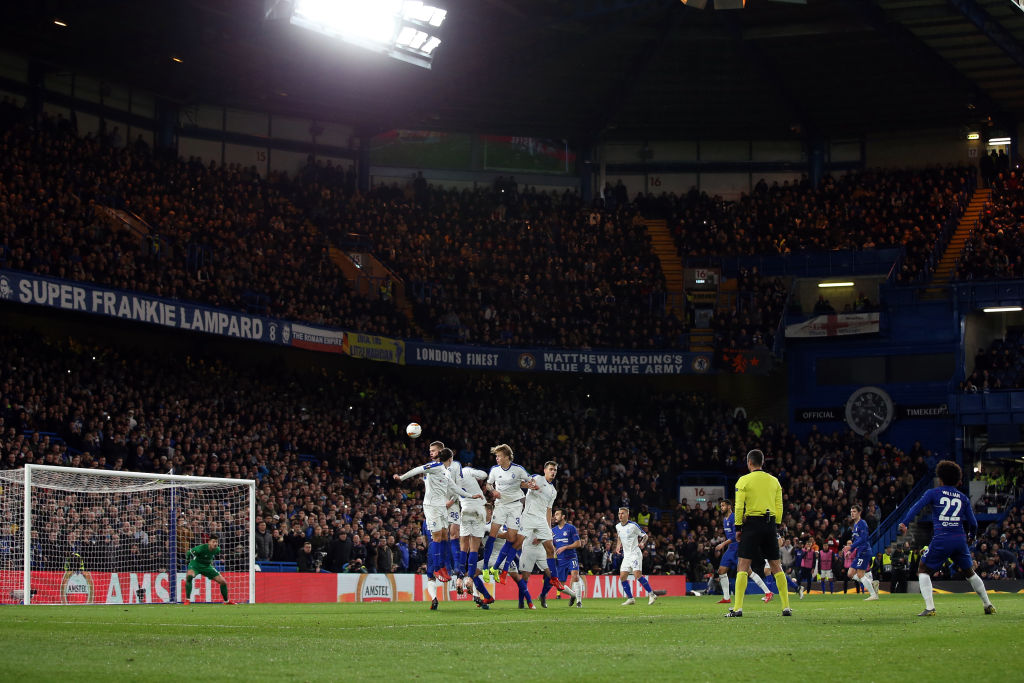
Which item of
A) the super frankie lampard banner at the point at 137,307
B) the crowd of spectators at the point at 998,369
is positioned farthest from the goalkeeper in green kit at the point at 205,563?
the crowd of spectators at the point at 998,369

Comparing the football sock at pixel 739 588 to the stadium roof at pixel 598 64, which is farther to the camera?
the stadium roof at pixel 598 64

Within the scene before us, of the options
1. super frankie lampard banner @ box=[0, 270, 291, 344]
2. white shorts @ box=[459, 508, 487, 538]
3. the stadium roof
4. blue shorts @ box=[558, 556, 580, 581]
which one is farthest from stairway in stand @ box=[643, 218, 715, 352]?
white shorts @ box=[459, 508, 487, 538]

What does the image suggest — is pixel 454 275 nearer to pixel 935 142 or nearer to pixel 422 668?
pixel 935 142

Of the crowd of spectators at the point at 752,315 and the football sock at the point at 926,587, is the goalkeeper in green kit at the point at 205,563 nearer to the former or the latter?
the football sock at the point at 926,587

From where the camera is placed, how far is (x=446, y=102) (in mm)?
53000

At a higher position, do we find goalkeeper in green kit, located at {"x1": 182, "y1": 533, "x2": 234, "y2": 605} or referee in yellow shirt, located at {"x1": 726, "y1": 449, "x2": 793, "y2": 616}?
referee in yellow shirt, located at {"x1": 726, "y1": 449, "x2": 793, "y2": 616}

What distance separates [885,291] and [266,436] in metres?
27.0

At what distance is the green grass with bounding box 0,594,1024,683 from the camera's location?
9000 millimetres

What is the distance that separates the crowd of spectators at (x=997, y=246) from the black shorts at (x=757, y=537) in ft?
117

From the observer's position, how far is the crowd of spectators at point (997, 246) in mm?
48469

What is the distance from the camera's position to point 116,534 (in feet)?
90.7

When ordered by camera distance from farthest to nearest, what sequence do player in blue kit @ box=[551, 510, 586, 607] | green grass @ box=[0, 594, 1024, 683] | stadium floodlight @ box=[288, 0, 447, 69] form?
stadium floodlight @ box=[288, 0, 447, 69]
player in blue kit @ box=[551, 510, 586, 607]
green grass @ box=[0, 594, 1024, 683]

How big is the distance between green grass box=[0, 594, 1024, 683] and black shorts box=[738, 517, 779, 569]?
88 cm

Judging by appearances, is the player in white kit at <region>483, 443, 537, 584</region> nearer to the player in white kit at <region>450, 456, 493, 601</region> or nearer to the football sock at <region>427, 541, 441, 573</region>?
the player in white kit at <region>450, 456, 493, 601</region>
